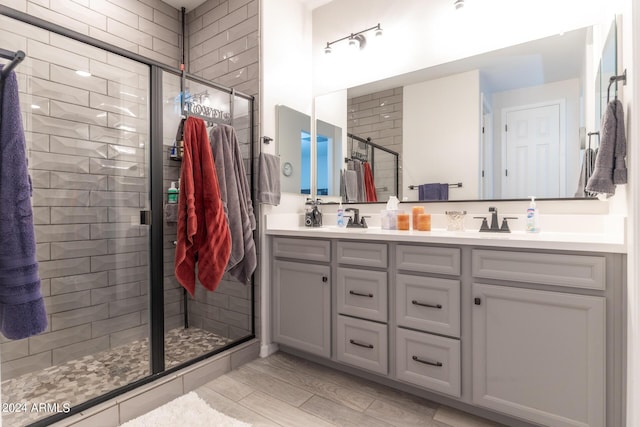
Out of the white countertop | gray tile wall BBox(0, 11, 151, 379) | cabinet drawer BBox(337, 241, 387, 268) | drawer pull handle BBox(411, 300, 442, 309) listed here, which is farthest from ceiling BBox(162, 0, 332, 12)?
drawer pull handle BBox(411, 300, 442, 309)

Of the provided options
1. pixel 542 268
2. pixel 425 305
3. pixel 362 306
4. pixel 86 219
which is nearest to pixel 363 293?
pixel 362 306

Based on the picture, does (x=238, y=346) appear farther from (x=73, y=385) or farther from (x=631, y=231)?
(x=631, y=231)

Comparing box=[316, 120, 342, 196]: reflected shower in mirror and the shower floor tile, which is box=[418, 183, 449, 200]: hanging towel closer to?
box=[316, 120, 342, 196]: reflected shower in mirror

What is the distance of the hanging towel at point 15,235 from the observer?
41.7 inches

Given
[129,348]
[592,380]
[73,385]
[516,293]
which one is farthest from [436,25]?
[73,385]

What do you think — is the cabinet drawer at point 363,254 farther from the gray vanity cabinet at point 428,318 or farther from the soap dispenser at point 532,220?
the soap dispenser at point 532,220

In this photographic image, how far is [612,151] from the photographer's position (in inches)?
48.9

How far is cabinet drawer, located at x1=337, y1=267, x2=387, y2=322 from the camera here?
182 cm

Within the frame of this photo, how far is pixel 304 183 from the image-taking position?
9.04 feet

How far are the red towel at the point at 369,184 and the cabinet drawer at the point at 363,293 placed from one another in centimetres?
76

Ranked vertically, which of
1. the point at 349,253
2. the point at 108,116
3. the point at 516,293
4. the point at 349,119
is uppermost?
the point at 349,119

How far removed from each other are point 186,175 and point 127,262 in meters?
0.67

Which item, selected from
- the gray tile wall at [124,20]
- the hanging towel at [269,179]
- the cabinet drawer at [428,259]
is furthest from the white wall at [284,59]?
the cabinet drawer at [428,259]

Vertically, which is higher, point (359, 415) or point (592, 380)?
point (592, 380)
